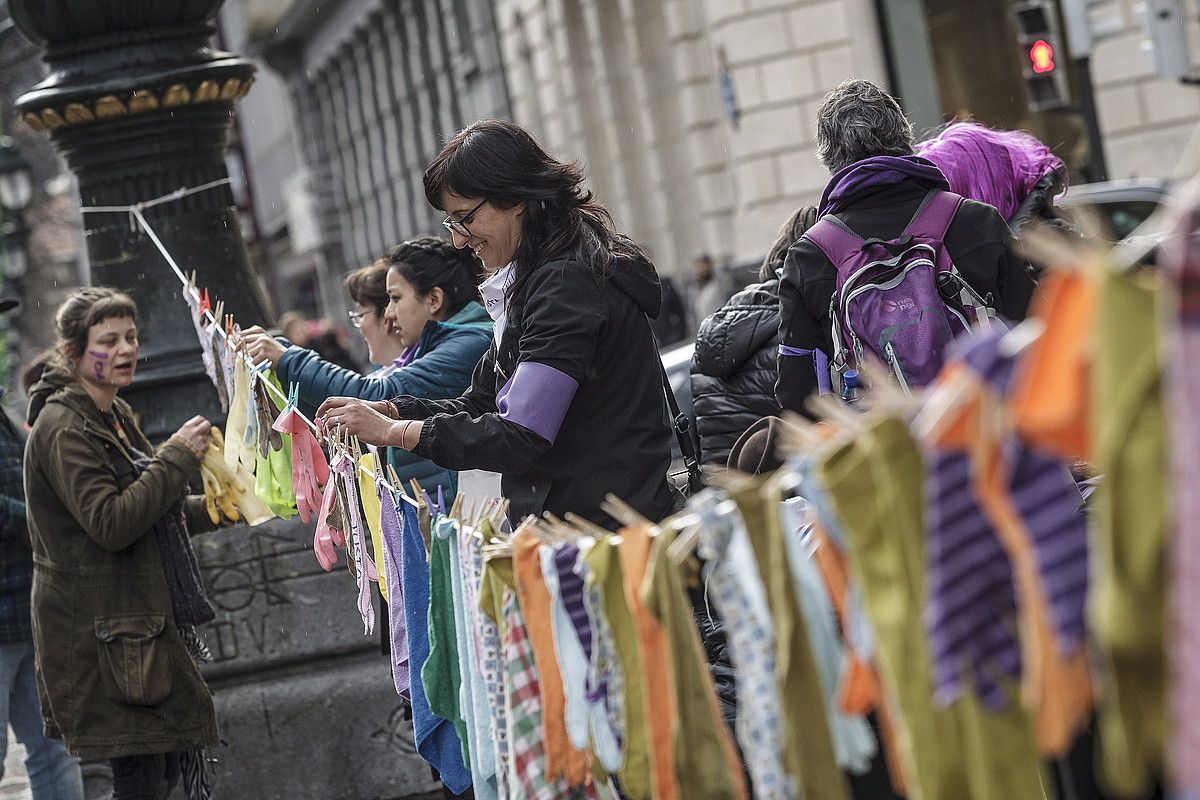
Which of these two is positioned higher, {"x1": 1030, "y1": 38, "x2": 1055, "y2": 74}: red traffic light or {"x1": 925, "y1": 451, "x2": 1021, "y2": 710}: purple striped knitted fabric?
{"x1": 1030, "y1": 38, "x2": 1055, "y2": 74}: red traffic light

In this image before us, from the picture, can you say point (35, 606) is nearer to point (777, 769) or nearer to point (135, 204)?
point (135, 204)

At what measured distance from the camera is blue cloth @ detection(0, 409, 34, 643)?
621cm

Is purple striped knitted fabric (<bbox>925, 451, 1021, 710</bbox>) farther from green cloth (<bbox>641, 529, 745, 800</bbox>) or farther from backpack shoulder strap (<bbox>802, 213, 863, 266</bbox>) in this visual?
backpack shoulder strap (<bbox>802, 213, 863, 266</bbox>)

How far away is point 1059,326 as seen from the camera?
204cm

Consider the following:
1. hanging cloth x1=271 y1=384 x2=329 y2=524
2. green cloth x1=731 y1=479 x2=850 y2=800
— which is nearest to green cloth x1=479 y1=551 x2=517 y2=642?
green cloth x1=731 y1=479 x2=850 y2=800

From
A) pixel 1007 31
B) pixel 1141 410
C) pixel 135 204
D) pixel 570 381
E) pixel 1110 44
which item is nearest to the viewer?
pixel 1141 410

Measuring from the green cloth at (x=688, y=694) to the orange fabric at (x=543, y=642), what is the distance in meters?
0.38

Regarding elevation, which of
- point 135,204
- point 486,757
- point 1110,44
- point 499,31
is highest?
point 499,31

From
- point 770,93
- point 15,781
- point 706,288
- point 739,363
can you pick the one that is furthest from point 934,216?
point 770,93

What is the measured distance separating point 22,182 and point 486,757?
17645 millimetres

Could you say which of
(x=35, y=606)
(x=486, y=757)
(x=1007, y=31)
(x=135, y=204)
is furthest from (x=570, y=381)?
(x=1007, y=31)

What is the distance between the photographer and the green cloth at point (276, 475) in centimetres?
Result: 564

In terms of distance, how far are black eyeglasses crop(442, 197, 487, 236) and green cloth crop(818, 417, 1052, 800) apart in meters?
2.01

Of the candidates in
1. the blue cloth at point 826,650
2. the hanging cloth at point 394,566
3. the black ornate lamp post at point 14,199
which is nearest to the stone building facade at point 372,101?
the black ornate lamp post at point 14,199
